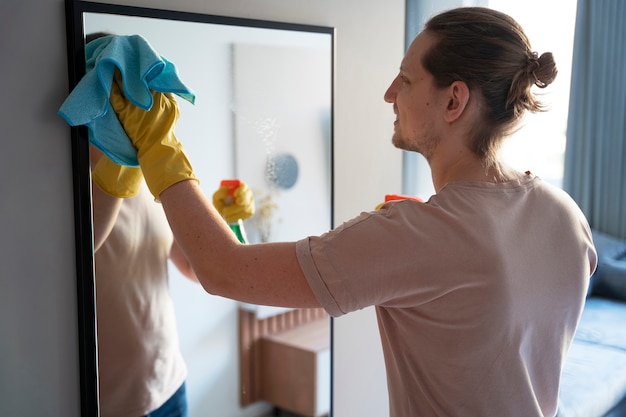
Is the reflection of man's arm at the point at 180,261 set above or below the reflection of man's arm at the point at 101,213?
below

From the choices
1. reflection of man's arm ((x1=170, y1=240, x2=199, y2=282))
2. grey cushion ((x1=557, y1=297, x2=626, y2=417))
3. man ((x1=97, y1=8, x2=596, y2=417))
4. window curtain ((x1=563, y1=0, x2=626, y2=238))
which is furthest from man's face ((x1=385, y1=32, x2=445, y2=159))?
window curtain ((x1=563, y1=0, x2=626, y2=238))

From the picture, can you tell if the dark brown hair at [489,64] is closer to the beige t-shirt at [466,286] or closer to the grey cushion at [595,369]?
the beige t-shirt at [466,286]

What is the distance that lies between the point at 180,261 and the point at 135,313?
13 cm

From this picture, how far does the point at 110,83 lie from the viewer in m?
1.02

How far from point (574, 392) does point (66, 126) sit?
82.4 inches

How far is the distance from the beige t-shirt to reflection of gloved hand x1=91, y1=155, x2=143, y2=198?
0.37 meters

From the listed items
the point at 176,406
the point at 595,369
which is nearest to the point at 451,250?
the point at 176,406

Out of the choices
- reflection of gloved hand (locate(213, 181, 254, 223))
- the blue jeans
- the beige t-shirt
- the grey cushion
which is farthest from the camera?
the grey cushion

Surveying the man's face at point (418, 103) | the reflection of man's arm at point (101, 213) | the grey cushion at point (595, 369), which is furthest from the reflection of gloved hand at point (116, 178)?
the grey cushion at point (595, 369)

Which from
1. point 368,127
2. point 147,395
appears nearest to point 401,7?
point 368,127

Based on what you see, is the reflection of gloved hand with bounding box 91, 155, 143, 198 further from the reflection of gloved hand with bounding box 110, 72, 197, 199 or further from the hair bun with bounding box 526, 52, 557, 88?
the hair bun with bounding box 526, 52, 557, 88

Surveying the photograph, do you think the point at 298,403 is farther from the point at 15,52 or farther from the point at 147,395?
the point at 15,52

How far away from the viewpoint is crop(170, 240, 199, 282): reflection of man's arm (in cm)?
125

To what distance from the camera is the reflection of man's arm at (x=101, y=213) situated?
112 centimetres
